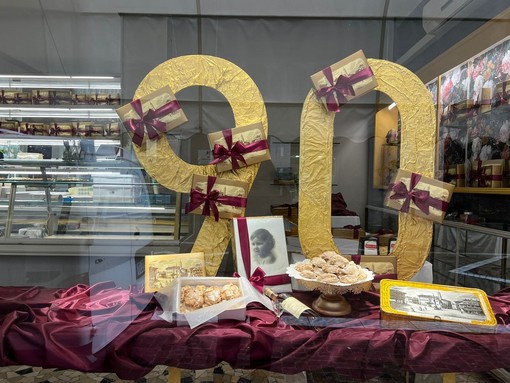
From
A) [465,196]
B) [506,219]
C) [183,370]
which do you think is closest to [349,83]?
[465,196]

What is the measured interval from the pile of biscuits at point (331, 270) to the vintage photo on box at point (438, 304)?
0.43ft

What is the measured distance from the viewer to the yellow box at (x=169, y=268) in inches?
45.5

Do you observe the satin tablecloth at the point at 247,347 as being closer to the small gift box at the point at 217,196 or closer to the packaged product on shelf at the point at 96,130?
the small gift box at the point at 217,196

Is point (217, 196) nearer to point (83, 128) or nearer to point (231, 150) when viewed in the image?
point (231, 150)

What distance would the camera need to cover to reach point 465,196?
1.45 m

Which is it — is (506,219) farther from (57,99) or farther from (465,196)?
(57,99)

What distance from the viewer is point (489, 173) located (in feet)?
5.02

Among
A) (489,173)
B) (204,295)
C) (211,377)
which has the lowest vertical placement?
(211,377)

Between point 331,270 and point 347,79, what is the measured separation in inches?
26.1

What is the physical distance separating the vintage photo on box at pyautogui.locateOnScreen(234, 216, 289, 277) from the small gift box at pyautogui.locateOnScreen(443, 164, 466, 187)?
0.68m

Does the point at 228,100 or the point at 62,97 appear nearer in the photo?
the point at 228,100

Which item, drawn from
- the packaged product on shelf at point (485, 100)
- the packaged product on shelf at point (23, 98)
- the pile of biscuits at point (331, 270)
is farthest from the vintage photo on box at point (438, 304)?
the packaged product on shelf at point (23, 98)

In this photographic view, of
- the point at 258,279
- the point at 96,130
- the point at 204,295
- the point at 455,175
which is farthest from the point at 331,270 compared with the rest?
the point at 96,130

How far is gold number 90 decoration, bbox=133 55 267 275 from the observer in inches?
51.2
